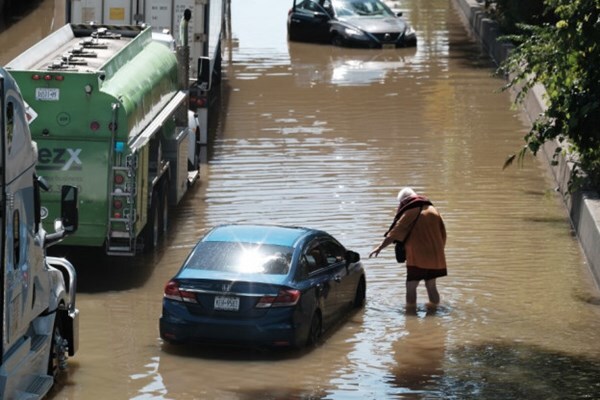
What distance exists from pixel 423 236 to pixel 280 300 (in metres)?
3.16

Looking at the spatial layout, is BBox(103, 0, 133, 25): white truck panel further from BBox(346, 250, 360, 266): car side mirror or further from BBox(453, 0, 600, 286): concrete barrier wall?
BBox(346, 250, 360, 266): car side mirror

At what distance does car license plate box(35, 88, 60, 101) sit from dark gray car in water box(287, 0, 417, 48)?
23.8 m

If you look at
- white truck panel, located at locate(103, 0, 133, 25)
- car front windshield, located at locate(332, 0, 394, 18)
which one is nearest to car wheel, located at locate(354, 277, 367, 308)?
white truck panel, located at locate(103, 0, 133, 25)

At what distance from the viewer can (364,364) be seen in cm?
1570

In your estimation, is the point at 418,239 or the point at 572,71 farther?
the point at 418,239

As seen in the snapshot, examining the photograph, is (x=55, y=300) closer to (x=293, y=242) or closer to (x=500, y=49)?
(x=293, y=242)

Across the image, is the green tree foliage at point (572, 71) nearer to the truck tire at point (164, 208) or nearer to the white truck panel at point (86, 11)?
the truck tire at point (164, 208)

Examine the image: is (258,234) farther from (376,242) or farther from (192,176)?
(192,176)

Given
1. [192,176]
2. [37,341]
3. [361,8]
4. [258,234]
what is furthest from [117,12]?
[361,8]

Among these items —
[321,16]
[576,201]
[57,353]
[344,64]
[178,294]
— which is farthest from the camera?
[321,16]

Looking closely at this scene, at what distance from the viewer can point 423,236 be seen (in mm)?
18203

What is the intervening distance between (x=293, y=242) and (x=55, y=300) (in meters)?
3.31

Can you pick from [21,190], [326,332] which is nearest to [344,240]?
[326,332]

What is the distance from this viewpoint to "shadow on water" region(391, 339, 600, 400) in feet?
48.0
